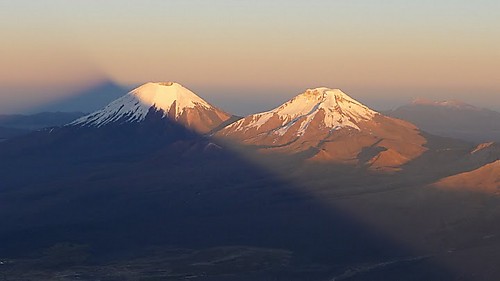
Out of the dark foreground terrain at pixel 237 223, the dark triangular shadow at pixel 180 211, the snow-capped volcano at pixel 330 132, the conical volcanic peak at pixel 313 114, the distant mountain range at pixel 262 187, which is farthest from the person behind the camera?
the conical volcanic peak at pixel 313 114

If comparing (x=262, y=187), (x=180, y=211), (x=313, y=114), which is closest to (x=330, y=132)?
(x=313, y=114)

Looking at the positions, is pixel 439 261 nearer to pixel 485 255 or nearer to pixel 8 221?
pixel 485 255

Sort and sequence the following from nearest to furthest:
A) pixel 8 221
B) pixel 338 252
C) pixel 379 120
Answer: pixel 338 252, pixel 8 221, pixel 379 120

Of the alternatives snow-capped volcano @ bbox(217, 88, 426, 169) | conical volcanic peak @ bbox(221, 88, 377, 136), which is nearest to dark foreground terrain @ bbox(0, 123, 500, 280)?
snow-capped volcano @ bbox(217, 88, 426, 169)

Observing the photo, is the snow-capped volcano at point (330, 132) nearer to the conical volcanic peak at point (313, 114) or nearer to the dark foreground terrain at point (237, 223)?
the conical volcanic peak at point (313, 114)

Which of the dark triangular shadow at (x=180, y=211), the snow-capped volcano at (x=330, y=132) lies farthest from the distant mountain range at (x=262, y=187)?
the snow-capped volcano at (x=330, y=132)

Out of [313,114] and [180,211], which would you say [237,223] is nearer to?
[180,211]

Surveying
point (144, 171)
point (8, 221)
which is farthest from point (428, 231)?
point (144, 171)

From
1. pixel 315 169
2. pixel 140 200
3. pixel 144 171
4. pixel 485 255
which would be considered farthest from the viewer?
pixel 144 171
